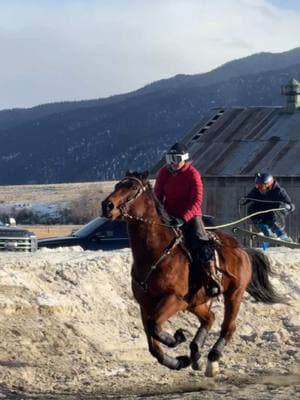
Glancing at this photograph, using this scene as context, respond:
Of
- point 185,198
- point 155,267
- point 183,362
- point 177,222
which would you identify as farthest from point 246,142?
point 155,267

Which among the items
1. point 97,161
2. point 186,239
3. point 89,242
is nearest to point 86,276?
point 186,239

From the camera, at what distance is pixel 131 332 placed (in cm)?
1656

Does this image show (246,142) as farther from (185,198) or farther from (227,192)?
(185,198)

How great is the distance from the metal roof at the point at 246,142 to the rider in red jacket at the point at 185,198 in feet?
69.2

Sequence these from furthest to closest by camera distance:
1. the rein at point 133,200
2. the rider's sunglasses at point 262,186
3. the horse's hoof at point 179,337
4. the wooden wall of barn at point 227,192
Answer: the wooden wall of barn at point 227,192, the rider's sunglasses at point 262,186, the horse's hoof at point 179,337, the rein at point 133,200

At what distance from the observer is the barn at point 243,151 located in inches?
1387

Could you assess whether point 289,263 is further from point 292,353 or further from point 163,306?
point 163,306

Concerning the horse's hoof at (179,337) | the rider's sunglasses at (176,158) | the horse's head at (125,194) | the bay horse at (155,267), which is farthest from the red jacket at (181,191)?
the horse's hoof at (179,337)

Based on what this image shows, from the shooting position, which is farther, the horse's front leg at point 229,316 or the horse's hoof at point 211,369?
the horse's front leg at point 229,316

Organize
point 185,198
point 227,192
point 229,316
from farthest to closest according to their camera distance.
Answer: point 227,192, point 229,316, point 185,198

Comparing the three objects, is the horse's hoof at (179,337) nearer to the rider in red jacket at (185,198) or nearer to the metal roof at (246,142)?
the rider in red jacket at (185,198)

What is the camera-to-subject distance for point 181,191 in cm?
1372

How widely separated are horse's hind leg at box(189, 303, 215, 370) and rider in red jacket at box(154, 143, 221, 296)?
393 millimetres

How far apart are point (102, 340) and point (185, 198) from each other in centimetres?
312
